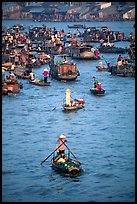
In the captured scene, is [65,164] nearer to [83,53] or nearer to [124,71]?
[124,71]

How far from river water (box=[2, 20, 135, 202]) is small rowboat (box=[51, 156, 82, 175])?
0.39 ft

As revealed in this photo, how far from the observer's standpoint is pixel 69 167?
15.1 meters

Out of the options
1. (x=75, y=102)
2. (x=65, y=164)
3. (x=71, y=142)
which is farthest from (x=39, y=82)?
(x=65, y=164)

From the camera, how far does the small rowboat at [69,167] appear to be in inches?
592

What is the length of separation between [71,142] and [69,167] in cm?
326

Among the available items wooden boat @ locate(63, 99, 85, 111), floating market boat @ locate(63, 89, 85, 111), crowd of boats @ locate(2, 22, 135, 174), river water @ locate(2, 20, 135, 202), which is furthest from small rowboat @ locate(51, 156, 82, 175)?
wooden boat @ locate(63, 99, 85, 111)

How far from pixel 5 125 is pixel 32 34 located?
98.6 ft

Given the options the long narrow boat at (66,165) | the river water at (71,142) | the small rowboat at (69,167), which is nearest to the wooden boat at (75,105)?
the river water at (71,142)

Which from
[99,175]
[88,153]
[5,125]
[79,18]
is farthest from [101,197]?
[79,18]

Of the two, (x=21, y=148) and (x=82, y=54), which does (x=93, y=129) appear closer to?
(x=21, y=148)

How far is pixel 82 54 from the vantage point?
121 ft

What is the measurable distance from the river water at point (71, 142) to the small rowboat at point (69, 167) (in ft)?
0.39

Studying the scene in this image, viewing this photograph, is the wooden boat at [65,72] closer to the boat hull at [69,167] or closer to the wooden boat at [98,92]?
the wooden boat at [98,92]

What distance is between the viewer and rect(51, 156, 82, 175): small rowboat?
592 inches
